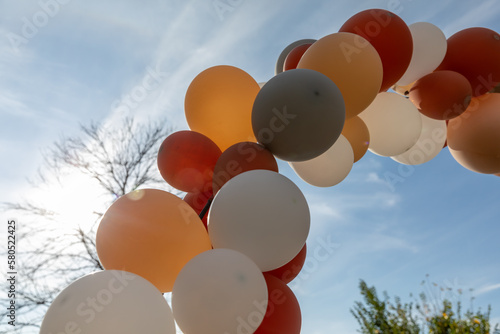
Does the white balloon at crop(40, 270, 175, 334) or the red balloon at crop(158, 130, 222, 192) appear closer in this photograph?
the white balloon at crop(40, 270, 175, 334)

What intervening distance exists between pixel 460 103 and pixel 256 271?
4.73 ft

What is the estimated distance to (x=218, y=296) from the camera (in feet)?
3.47

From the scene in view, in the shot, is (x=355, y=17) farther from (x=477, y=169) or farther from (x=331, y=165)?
(x=477, y=169)

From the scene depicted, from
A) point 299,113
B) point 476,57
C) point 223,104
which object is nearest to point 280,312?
point 299,113

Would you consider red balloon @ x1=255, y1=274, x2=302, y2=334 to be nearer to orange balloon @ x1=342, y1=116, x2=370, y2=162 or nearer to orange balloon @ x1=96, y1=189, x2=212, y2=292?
orange balloon @ x1=96, y1=189, x2=212, y2=292

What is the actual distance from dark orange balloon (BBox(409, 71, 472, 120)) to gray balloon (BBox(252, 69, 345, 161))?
81 cm

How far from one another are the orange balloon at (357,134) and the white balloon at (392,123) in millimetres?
118

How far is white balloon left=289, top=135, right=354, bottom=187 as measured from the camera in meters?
1.85

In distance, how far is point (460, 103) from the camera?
187 centimetres

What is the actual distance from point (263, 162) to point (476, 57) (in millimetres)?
1356

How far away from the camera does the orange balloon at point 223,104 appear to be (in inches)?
67.1

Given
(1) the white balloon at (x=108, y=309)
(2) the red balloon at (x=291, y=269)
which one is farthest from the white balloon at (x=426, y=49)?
(1) the white balloon at (x=108, y=309)

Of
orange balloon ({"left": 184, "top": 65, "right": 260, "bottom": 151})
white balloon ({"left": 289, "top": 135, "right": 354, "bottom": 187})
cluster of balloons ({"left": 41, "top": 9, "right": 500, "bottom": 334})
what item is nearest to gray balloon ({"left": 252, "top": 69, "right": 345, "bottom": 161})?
cluster of balloons ({"left": 41, "top": 9, "right": 500, "bottom": 334})

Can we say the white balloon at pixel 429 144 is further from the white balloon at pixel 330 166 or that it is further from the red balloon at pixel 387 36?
the red balloon at pixel 387 36
